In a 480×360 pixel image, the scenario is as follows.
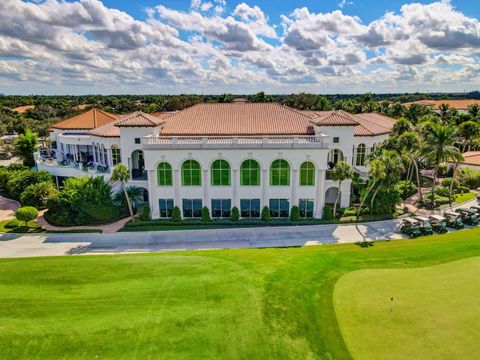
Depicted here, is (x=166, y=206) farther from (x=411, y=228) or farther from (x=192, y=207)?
(x=411, y=228)

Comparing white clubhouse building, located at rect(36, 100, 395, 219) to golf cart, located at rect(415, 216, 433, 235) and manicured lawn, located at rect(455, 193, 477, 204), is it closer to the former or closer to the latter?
golf cart, located at rect(415, 216, 433, 235)

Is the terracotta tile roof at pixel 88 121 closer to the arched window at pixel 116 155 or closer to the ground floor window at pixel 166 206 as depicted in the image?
the arched window at pixel 116 155

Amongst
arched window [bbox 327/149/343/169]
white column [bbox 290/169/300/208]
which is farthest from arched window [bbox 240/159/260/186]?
arched window [bbox 327/149/343/169]

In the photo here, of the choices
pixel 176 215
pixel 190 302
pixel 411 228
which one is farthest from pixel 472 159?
pixel 190 302

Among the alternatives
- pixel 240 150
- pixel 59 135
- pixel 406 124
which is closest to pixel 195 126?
pixel 240 150

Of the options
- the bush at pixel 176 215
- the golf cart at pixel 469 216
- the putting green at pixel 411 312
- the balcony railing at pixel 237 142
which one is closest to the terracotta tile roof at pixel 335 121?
the balcony railing at pixel 237 142
